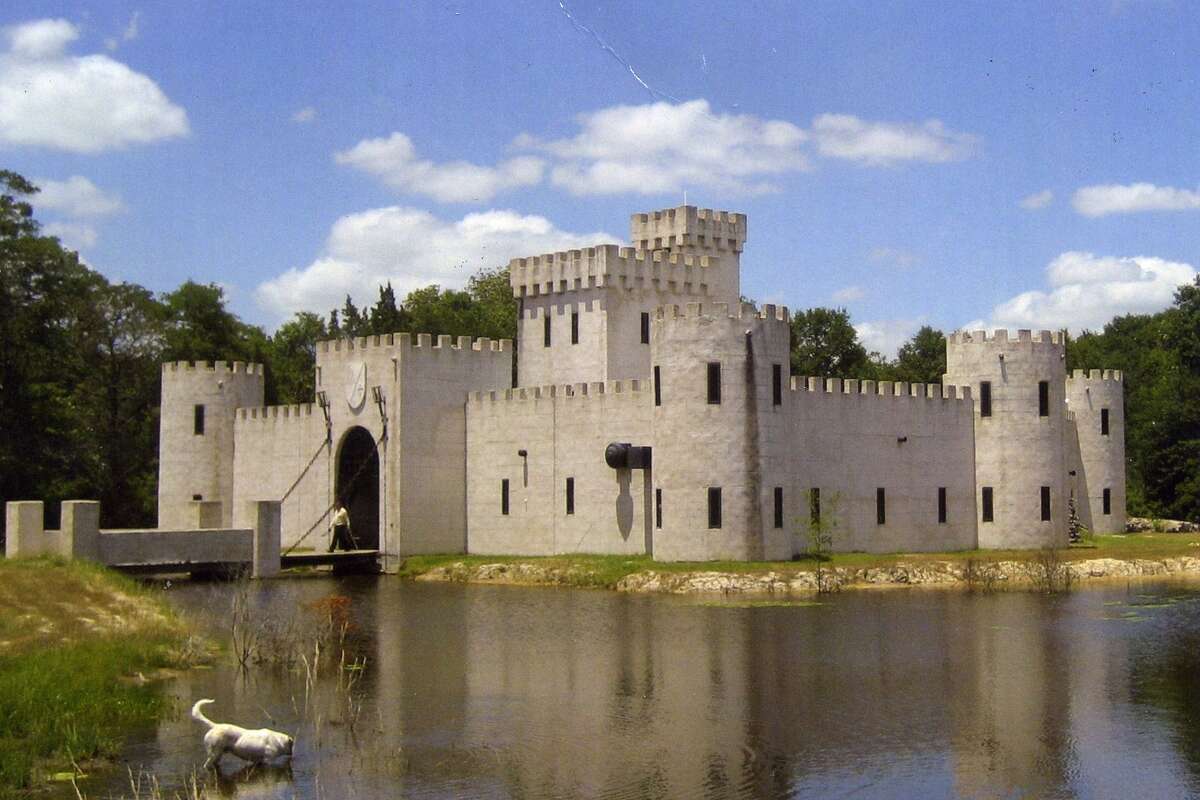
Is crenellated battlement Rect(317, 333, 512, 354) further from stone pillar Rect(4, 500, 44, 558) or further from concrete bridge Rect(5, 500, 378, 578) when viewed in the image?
stone pillar Rect(4, 500, 44, 558)

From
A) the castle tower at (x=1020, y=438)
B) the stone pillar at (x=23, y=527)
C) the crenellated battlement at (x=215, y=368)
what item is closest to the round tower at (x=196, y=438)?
the crenellated battlement at (x=215, y=368)

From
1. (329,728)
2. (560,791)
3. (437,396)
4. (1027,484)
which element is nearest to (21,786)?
(329,728)

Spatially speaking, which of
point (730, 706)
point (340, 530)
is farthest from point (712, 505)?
point (730, 706)

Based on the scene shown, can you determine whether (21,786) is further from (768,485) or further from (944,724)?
(768,485)

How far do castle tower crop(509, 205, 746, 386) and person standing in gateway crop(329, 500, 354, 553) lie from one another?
7.47 metres

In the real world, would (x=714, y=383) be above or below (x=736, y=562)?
above

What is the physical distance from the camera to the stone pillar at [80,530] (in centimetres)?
4472

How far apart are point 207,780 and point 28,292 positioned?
43.9 metres

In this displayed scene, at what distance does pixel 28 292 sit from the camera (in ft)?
197

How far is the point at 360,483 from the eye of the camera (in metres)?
57.7

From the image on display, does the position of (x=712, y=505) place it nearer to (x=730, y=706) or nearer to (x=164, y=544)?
(x=164, y=544)

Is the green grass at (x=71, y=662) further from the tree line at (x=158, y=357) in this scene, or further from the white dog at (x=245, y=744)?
the tree line at (x=158, y=357)

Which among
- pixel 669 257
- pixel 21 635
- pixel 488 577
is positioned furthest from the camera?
pixel 669 257

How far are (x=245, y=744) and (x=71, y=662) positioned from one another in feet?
19.9
